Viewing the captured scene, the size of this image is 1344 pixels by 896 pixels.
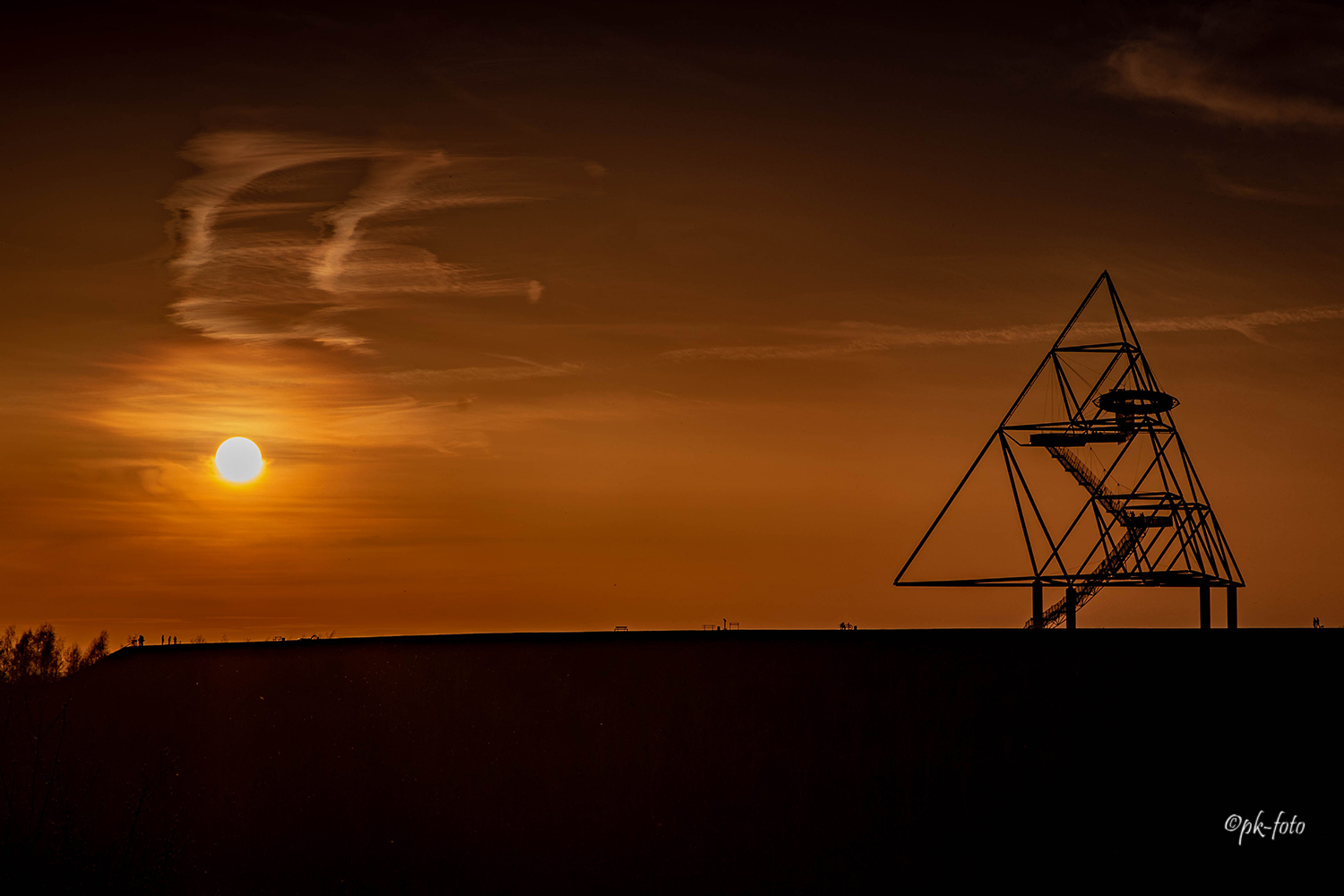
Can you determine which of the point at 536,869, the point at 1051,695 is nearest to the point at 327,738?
the point at 536,869

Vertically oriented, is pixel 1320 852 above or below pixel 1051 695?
below

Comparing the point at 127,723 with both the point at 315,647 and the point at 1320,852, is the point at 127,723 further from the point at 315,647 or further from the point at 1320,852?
the point at 1320,852

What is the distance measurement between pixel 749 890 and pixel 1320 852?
597 centimetres

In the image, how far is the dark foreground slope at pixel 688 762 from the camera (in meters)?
11.8

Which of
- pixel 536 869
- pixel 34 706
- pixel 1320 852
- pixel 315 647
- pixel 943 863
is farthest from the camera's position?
pixel 34 706

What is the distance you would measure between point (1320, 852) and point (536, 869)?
9.00m

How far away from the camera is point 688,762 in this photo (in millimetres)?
14711

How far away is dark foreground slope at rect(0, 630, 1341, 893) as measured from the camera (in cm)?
1179

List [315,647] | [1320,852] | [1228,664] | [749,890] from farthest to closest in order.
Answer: [315,647] → [749,890] → [1228,664] → [1320,852]

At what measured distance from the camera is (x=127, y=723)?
20078mm

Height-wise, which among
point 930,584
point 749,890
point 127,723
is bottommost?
point 749,890

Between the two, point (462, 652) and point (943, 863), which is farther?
point (462, 652)

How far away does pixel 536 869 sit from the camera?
15203 mm

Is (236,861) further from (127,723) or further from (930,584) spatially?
(930,584)
